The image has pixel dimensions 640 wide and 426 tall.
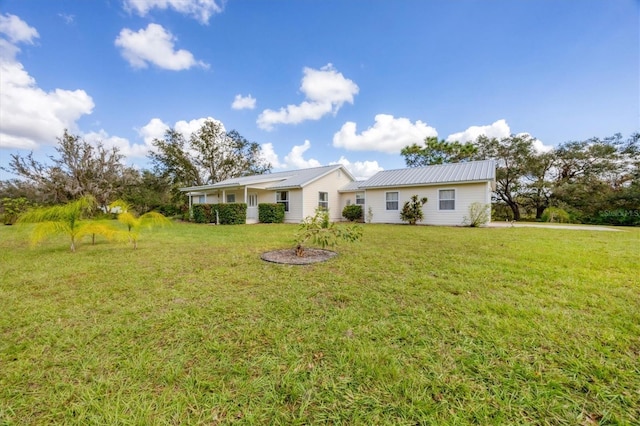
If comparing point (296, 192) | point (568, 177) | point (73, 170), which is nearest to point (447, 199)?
point (296, 192)

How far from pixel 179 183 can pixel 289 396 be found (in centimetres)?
3116

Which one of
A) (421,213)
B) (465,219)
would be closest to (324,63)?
(421,213)

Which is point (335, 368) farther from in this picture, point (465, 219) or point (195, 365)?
point (465, 219)

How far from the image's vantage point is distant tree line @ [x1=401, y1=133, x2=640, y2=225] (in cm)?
1686

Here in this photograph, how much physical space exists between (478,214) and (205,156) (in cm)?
2769

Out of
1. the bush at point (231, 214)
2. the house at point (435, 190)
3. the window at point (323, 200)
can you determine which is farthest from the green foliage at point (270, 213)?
the house at point (435, 190)

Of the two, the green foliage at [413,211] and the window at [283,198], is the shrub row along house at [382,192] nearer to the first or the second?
the window at [283,198]

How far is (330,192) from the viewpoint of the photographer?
17.5 metres

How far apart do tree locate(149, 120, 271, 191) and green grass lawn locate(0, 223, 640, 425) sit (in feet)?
86.4

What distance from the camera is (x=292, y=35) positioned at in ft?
37.6

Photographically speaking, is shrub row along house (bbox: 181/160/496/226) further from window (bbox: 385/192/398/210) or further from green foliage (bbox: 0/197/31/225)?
green foliage (bbox: 0/197/31/225)

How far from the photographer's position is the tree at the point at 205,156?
27000 millimetres

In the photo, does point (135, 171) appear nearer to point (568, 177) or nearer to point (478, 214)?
point (478, 214)

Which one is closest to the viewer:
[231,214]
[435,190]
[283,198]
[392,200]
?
[435,190]
